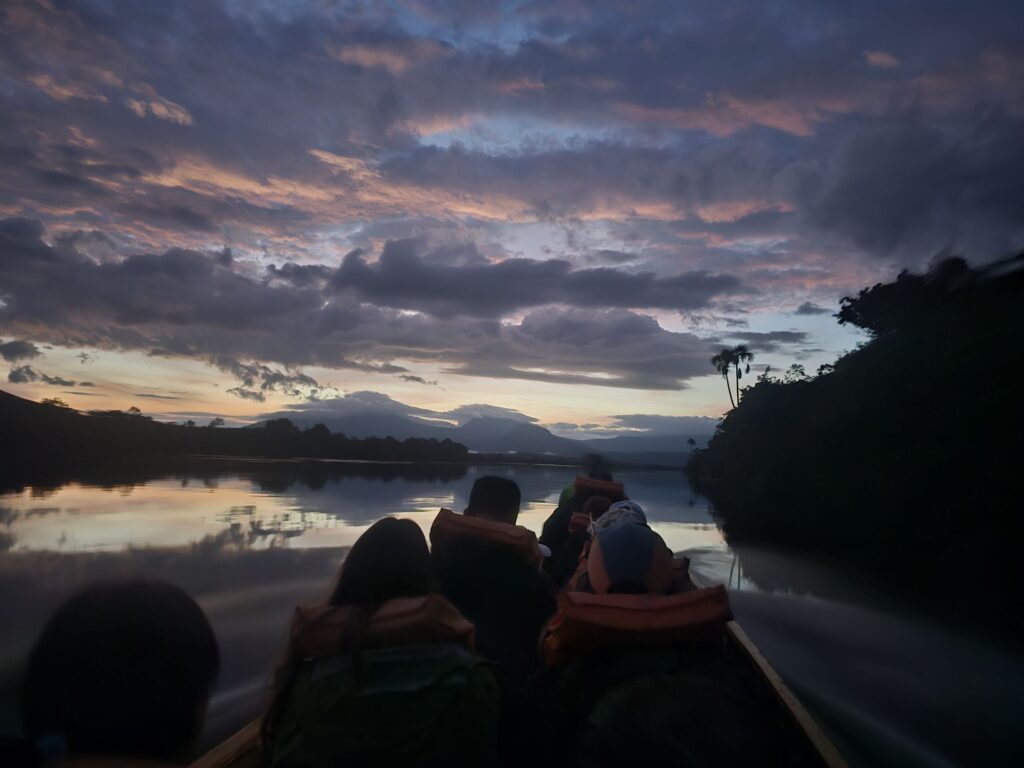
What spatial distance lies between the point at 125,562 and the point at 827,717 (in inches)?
378

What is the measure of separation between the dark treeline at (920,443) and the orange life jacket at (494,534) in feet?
45.1

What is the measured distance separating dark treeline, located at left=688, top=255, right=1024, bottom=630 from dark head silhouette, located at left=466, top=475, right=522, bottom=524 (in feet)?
42.9

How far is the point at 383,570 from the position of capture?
2.75 meters

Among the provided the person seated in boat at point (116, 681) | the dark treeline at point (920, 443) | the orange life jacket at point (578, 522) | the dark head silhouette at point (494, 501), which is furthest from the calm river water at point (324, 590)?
the dark treeline at point (920, 443)

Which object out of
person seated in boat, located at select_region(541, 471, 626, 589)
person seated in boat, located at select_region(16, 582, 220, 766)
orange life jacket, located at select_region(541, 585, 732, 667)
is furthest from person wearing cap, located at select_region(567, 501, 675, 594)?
person seated in boat, located at select_region(541, 471, 626, 589)

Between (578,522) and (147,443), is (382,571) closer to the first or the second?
(578,522)

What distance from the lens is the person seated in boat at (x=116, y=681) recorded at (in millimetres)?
1565

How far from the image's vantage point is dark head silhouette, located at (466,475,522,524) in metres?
5.53

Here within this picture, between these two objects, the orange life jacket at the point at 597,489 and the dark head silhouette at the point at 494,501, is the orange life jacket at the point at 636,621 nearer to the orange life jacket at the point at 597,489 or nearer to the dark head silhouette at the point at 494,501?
the dark head silhouette at the point at 494,501

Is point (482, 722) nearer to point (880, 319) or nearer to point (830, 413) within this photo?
point (830, 413)

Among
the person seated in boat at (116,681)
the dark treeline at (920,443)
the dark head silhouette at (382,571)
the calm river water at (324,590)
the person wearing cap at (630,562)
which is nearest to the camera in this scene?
the person seated in boat at (116,681)

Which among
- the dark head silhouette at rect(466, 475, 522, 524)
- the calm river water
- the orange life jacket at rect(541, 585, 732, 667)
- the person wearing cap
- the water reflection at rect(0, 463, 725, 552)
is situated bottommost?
the calm river water

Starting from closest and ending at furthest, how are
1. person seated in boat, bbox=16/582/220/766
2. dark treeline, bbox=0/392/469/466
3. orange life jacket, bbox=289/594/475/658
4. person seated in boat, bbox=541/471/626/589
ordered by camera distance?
person seated in boat, bbox=16/582/220/766
orange life jacket, bbox=289/594/475/658
person seated in boat, bbox=541/471/626/589
dark treeline, bbox=0/392/469/466

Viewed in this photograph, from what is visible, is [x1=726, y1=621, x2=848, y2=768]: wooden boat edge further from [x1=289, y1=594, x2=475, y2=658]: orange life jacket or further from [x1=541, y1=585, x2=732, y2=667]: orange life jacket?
[x1=289, y1=594, x2=475, y2=658]: orange life jacket
